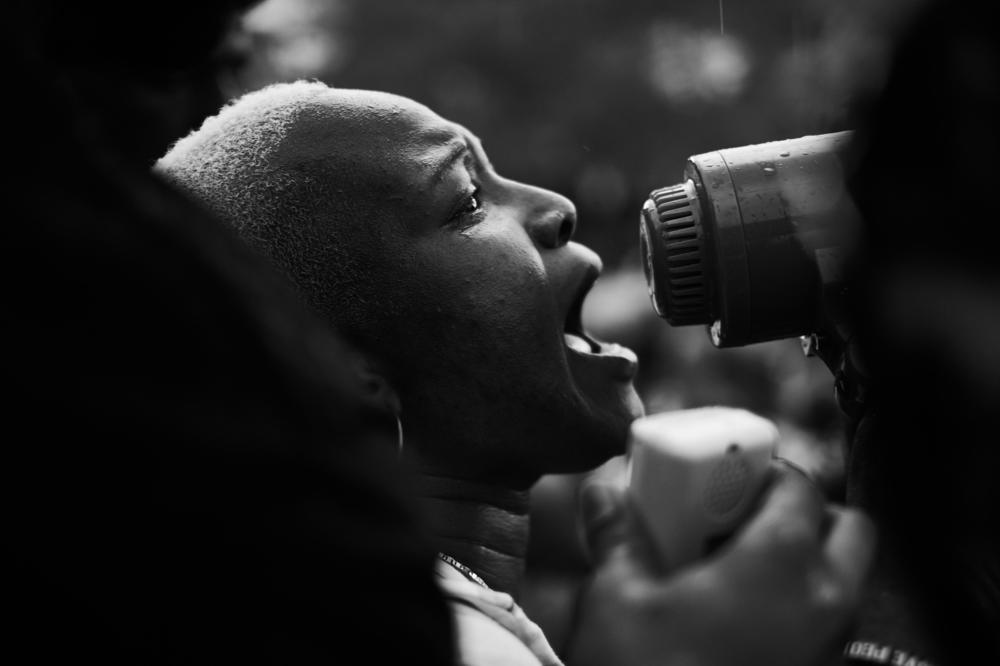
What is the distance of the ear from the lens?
6.99 ft

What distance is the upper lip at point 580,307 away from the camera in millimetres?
2308

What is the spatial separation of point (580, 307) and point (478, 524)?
473 mm

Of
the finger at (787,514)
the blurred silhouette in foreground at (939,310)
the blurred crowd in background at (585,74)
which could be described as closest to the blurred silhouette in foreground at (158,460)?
the blurred silhouette in foreground at (939,310)

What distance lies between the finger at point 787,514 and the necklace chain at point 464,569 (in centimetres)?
75

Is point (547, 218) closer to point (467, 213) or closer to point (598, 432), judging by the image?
point (467, 213)

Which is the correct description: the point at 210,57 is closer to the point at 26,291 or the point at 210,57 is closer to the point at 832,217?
the point at 26,291

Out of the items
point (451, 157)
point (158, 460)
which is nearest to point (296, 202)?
point (451, 157)

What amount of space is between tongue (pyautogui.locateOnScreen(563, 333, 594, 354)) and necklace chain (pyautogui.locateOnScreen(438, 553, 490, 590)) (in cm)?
46

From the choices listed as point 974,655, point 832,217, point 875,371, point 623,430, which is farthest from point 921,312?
point 623,430

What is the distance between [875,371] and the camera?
1.06 metres

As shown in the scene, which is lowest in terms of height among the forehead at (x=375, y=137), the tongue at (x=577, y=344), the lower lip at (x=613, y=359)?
the lower lip at (x=613, y=359)

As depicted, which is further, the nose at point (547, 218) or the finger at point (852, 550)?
the nose at point (547, 218)

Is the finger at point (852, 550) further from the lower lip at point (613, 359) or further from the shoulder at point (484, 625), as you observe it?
the lower lip at point (613, 359)

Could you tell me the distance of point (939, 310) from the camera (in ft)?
3.13
